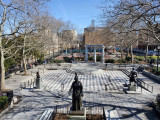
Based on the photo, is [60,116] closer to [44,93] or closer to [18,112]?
[18,112]

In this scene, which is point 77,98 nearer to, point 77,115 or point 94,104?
point 77,115

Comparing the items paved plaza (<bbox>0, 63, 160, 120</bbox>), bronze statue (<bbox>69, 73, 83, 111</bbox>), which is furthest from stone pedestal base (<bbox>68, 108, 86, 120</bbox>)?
paved plaza (<bbox>0, 63, 160, 120</bbox>)

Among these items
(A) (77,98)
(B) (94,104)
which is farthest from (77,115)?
(B) (94,104)

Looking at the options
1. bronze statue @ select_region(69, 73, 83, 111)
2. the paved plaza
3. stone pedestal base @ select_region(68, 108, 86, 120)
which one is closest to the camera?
stone pedestal base @ select_region(68, 108, 86, 120)

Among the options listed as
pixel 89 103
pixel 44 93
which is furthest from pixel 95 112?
pixel 44 93

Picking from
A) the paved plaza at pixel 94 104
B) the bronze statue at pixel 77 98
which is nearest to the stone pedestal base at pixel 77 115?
the bronze statue at pixel 77 98

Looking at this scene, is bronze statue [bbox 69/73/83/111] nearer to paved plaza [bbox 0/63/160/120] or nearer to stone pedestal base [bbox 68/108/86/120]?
stone pedestal base [bbox 68/108/86/120]

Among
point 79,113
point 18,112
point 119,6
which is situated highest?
point 119,6

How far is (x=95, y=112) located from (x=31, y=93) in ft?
22.4

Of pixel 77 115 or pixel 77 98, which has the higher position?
pixel 77 98

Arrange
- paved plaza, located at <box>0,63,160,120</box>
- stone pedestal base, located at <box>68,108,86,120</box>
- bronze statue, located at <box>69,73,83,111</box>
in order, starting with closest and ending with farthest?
stone pedestal base, located at <box>68,108,86,120</box> < bronze statue, located at <box>69,73,83,111</box> < paved plaza, located at <box>0,63,160,120</box>

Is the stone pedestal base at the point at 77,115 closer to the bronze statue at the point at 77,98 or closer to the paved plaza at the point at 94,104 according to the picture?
the bronze statue at the point at 77,98

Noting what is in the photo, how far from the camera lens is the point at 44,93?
12.9 m

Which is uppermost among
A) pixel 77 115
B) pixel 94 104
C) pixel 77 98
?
pixel 77 98
